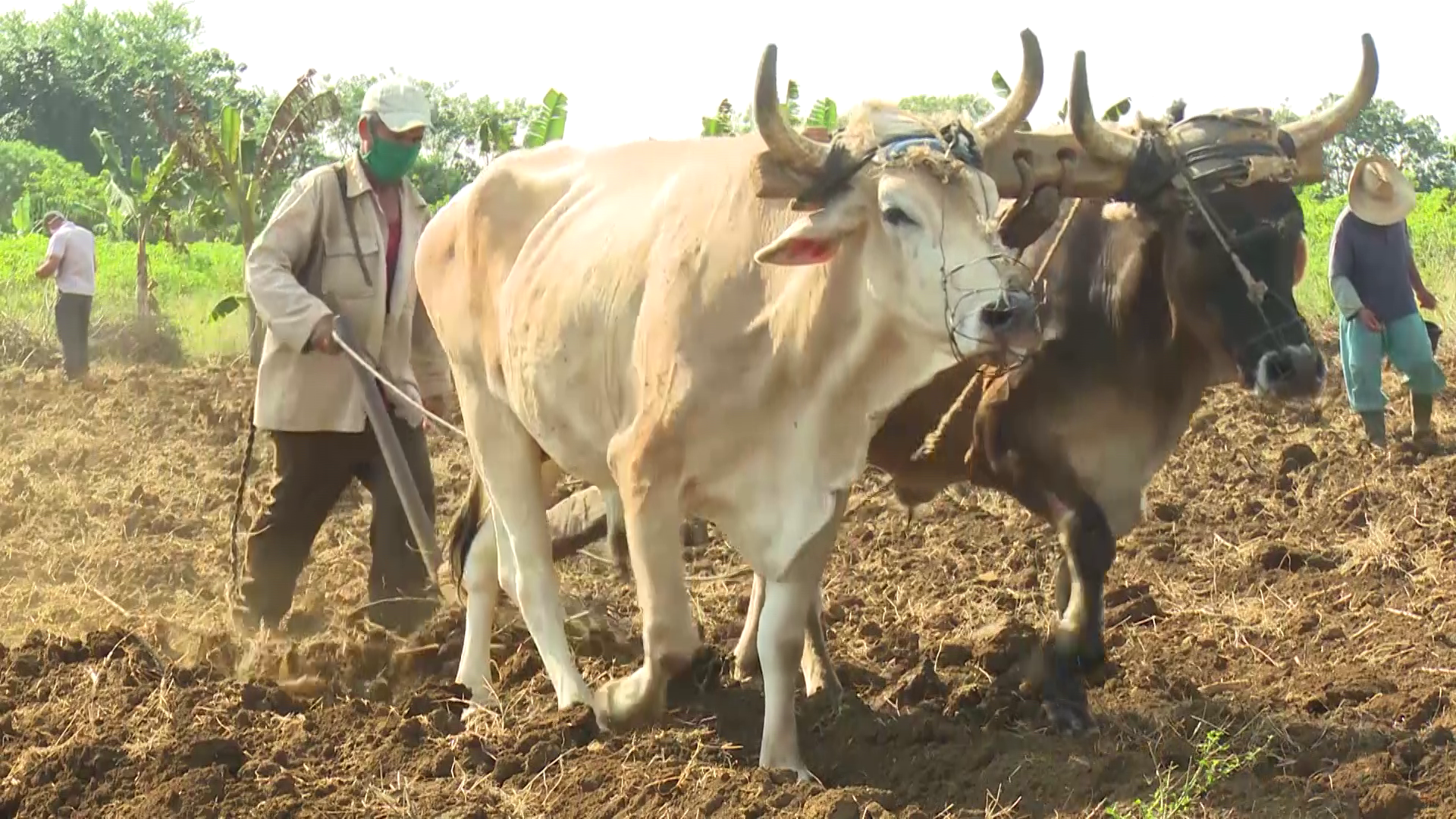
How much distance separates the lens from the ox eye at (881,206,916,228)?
14.0 feet

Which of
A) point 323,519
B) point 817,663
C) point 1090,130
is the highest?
point 1090,130

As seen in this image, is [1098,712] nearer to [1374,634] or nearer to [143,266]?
[1374,634]

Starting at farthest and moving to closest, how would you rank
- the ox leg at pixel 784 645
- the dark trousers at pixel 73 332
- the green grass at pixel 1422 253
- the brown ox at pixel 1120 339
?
the green grass at pixel 1422 253, the dark trousers at pixel 73 332, the brown ox at pixel 1120 339, the ox leg at pixel 784 645

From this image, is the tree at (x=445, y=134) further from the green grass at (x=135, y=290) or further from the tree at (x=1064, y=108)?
the tree at (x=1064, y=108)

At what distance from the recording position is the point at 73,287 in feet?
51.6

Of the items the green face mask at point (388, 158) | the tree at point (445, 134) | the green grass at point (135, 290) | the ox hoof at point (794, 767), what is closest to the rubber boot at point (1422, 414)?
the green face mask at point (388, 158)

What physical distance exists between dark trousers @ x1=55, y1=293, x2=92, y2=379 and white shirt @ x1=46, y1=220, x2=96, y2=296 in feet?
0.31

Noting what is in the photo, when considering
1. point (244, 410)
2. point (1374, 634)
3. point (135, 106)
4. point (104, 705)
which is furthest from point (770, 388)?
point (135, 106)

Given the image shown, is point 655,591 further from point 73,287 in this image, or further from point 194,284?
point 194,284

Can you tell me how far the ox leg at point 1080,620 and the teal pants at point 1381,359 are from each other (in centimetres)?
498

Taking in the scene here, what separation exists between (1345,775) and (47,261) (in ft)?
46.1

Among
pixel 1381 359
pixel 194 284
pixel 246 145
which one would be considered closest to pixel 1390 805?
pixel 1381 359

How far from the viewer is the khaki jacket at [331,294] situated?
6.22 metres

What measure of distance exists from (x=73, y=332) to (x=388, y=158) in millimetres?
10458
